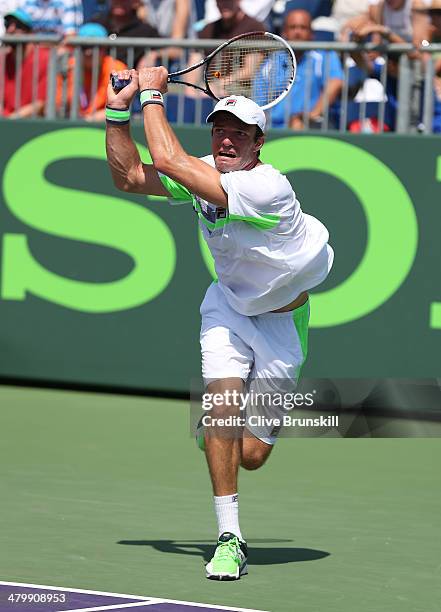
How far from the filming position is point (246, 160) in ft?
21.2

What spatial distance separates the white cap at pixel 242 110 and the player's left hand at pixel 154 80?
263 millimetres

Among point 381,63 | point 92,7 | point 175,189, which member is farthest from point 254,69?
point 92,7

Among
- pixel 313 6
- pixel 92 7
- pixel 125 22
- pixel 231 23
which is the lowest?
pixel 231 23

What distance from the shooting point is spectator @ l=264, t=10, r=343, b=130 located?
10883 millimetres

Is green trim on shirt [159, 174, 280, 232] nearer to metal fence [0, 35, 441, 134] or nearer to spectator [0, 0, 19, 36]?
metal fence [0, 35, 441, 134]

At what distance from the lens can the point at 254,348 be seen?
6.66 metres

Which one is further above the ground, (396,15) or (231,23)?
(396,15)

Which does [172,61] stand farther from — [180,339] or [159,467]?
[159,467]

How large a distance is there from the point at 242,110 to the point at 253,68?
1.27 meters

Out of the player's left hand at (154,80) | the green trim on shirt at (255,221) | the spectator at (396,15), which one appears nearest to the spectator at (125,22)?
the spectator at (396,15)

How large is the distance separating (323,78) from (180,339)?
241 cm

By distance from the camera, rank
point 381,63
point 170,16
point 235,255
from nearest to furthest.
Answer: point 235,255 → point 381,63 → point 170,16

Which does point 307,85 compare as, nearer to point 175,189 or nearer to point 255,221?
point 175,189

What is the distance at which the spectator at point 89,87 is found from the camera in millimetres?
11414
